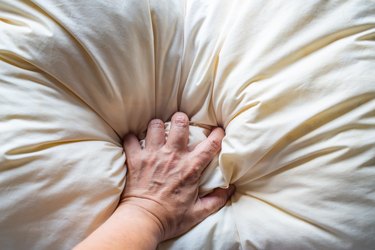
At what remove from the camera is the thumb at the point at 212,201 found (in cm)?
60

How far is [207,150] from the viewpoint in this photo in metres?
0.62

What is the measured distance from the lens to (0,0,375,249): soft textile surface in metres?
0.51

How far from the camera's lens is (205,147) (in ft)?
2.04

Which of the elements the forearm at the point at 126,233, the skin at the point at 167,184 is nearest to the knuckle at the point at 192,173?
the skin at the point at 167,184

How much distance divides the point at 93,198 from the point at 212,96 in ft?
0.93

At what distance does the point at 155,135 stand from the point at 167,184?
10 centimetres

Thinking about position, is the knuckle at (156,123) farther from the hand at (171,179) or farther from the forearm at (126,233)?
the forearm at (126,233)

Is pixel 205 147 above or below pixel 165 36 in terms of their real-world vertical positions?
below

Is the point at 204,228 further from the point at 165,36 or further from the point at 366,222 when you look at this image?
the point at 165,36

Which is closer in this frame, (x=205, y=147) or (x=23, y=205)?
(x=23, y=205)

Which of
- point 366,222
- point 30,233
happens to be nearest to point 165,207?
point 30,233

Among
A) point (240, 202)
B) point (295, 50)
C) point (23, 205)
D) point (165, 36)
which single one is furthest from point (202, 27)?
point (23, 205)

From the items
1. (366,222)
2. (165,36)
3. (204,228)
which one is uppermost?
(165,36)

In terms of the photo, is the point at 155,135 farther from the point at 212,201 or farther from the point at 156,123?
the point at 212,201
